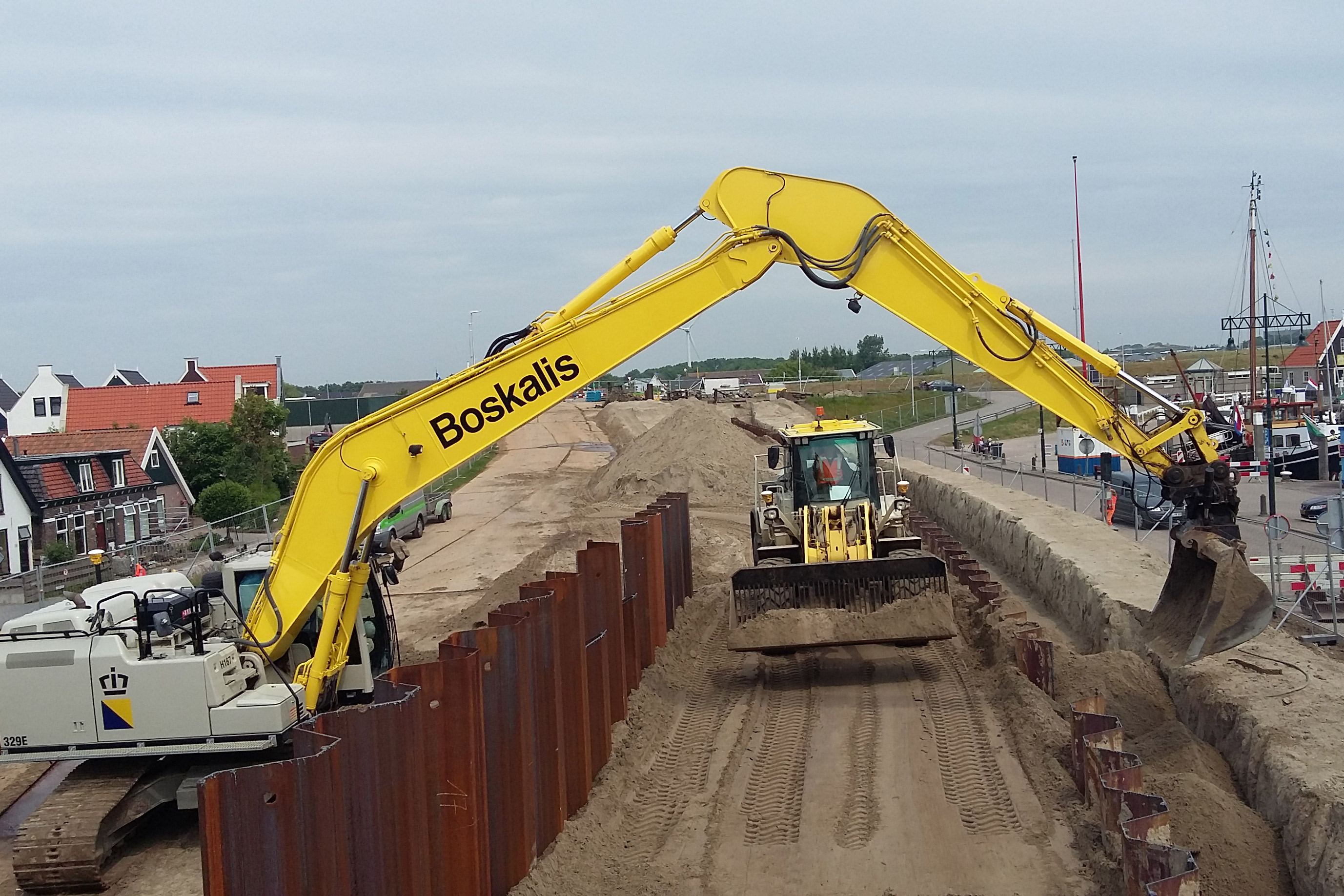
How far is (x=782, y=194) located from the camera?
10758mm

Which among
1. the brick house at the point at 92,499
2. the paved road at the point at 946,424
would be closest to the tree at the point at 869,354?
the paved road at the point at 946,424

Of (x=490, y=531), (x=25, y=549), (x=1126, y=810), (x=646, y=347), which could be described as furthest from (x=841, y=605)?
(x=25, y=549)

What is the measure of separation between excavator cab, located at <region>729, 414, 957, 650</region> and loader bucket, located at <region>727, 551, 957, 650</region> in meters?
0.01

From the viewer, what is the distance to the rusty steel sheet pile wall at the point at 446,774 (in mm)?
4945

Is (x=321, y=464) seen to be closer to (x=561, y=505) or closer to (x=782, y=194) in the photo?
(x=782, y=194)

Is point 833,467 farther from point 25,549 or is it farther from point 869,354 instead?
point 869,354

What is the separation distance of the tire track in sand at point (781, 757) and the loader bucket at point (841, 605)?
27.5 inches

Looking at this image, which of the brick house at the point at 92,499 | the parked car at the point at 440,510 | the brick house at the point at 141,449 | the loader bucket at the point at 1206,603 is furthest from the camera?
the brick house at the point at 141,449

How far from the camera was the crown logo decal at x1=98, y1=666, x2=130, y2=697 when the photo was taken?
28.9ft

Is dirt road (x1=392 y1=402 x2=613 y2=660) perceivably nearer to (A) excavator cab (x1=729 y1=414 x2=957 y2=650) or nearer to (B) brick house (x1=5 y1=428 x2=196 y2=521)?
(A) excavator cab (x1=729 y1=414 x2=957 y2=650)

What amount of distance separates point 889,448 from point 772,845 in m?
7.63

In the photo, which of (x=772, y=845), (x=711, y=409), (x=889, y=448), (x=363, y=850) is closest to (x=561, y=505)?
(x=711, y=409)

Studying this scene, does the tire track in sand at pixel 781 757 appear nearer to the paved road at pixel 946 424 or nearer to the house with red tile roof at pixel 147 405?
the paved road at pixel 946 424

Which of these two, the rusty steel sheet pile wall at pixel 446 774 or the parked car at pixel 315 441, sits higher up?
the parked car at pixel 315 441
